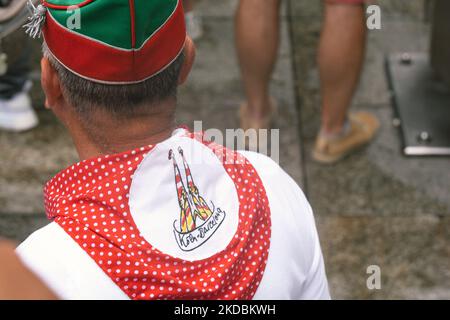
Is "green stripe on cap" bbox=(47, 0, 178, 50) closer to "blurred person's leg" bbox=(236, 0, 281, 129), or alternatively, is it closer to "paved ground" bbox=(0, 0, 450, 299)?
"paved ground" bbox=(0, 0, 450, 299)

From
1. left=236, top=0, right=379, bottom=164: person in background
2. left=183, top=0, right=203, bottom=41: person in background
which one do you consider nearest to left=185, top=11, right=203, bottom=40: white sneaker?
left=183, top=0, right=203, bottom=41: person in background

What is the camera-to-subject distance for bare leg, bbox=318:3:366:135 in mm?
3590

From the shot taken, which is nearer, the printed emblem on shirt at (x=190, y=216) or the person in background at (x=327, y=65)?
the printed emblem on shirt at (x=190, y=216)

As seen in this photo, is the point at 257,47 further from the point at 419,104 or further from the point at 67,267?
the point at 67,267

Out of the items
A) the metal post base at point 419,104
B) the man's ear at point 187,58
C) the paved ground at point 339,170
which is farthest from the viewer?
the metal post base at point 419,104

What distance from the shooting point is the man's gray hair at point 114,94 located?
162cm

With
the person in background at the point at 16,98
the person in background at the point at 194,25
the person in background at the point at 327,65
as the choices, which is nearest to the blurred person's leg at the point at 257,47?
the person in background at the point at 327,65

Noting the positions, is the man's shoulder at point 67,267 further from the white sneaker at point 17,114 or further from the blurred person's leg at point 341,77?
the white sneaker at point 17,114

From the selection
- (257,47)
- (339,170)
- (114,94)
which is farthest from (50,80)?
(339,170)

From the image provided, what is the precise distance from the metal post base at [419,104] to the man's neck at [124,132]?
2.49 m

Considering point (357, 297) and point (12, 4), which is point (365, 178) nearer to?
point (357, 297)

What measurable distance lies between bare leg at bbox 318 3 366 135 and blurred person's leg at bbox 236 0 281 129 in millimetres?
237

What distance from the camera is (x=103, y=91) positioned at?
1.62m
